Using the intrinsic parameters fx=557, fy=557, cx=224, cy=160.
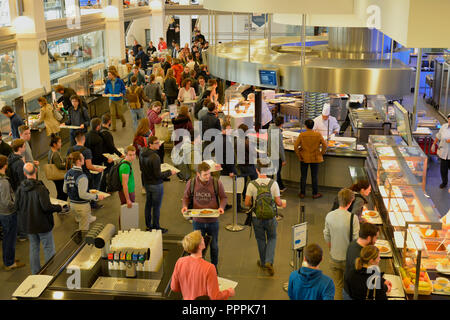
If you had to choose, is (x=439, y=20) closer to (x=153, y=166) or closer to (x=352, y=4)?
(x=352, y=4)

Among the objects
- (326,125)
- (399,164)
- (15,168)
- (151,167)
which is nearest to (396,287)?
(399,164)

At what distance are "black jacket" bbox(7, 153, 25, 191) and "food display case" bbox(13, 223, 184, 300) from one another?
2.13 m

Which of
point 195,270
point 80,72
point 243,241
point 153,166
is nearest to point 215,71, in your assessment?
point 153,166

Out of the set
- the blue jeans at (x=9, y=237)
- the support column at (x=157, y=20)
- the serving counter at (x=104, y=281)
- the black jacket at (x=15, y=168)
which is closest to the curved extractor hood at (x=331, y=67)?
the serving counter at (x=104, y=281)

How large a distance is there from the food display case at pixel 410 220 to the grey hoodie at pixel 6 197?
4.46 m

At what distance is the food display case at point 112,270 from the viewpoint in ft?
16.2

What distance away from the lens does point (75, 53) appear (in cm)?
1734

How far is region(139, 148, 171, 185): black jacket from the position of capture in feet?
24.7

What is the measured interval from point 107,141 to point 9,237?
2.61 m

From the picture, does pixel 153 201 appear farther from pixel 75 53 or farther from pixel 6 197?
pixel 75 53

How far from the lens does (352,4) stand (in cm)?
714

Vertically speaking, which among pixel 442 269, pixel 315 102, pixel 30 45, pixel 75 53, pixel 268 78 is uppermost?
pixel 30 45

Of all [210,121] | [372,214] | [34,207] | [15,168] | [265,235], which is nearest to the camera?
[34,207]

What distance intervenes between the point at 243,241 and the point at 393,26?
3.77 metres
